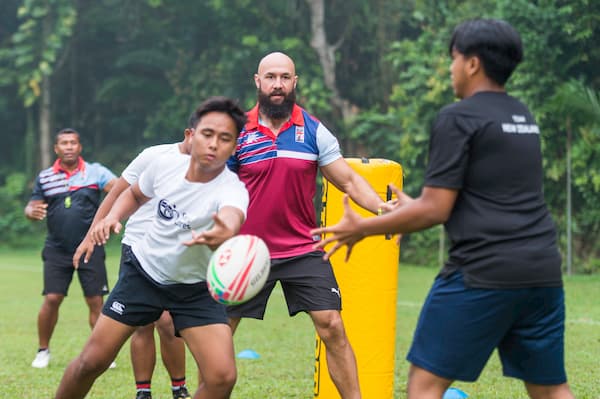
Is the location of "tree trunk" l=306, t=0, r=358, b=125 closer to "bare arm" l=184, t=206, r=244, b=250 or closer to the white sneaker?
the white sneaker

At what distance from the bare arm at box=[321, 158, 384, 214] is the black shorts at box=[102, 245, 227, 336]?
4.05ft

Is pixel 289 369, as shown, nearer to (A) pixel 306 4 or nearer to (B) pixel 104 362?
(B) pixel 104 362

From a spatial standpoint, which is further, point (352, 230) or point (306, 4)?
point (306, 4)

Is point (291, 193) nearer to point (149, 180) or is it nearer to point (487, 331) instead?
point (149, 180)

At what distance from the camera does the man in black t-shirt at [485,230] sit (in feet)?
13.9

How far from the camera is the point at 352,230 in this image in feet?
14.7

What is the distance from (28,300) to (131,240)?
34.8 feet

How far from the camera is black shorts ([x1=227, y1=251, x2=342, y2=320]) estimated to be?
6410 millimetres

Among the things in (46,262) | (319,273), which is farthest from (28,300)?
(319,273)

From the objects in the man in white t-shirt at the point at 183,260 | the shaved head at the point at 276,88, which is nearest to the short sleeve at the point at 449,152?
the man in white t-shirt at the point at 183,260

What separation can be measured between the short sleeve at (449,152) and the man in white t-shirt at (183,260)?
1322 mm

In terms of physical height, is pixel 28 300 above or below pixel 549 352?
below

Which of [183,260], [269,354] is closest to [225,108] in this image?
[183,260]

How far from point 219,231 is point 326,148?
1786 millimetres
